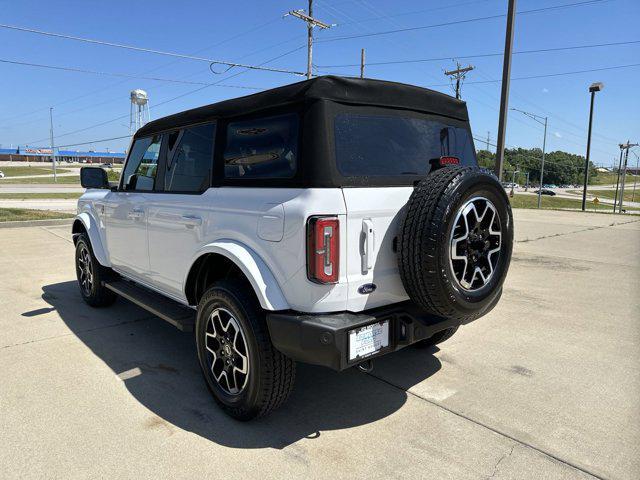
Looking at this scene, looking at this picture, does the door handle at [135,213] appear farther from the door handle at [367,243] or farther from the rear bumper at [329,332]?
the door handle at [367,243]

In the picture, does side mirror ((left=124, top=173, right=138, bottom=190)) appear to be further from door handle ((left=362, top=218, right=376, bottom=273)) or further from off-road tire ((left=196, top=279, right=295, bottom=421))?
door handle ((left=362, top=218, right=376, bottom=273))

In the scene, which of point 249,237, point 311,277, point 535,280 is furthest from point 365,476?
point 535,280

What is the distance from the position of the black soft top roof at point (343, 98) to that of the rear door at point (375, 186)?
7 centimetres

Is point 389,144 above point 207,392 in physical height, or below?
above

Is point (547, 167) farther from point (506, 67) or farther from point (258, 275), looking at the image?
point (258, 275)

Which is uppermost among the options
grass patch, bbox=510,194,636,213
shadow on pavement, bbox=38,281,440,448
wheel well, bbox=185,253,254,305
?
wheel well, bbox=185,253,254,305

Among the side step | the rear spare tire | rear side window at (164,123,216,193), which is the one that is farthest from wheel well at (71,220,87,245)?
→ the rear spare tire

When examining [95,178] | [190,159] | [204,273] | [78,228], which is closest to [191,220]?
[204,273]

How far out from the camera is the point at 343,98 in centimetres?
262

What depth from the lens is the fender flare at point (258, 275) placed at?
2.54 meters

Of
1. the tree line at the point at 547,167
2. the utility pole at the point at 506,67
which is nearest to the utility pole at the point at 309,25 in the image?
the utility pole at the point at 506,67

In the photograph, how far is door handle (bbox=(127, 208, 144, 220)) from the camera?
3.97m

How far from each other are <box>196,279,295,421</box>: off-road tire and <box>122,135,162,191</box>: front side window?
1.60 metres

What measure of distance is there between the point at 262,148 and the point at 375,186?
748mm
